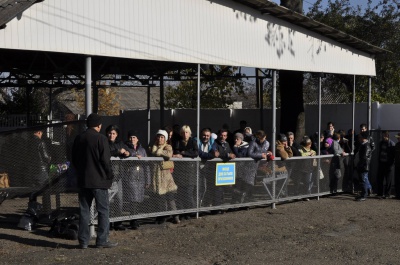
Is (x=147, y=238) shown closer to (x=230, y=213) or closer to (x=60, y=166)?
(x=60, y=166)

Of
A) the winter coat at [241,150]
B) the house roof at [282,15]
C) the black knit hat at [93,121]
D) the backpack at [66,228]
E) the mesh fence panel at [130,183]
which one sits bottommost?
the backpack at [66,228]

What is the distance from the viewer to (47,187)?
1190cm

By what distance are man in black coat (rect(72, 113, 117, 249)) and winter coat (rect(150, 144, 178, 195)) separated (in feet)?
7.28

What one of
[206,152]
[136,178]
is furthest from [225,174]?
[136,178]

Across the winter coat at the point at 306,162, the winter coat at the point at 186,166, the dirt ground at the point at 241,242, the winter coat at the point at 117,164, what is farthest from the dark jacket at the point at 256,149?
the winter coat at the point at 117,164

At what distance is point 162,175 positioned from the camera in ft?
43.4

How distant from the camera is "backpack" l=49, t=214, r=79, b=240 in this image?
11695 millimetres

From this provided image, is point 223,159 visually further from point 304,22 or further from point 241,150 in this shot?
point 304,22

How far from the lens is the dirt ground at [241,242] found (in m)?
10.5

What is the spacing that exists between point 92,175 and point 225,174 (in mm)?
4550

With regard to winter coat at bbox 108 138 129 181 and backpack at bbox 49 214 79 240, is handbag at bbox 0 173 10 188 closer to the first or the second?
backpack at bbox 49 214 79 240

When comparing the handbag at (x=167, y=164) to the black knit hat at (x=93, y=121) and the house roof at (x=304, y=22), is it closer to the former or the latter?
the black knit hat at (x=93, y=121)

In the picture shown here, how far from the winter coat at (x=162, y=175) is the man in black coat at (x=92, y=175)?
7.28 feet

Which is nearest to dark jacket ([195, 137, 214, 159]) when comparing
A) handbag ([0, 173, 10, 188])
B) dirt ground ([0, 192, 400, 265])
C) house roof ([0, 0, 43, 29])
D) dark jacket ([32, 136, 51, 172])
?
dirt ground ([0, 192, 400, 265])
